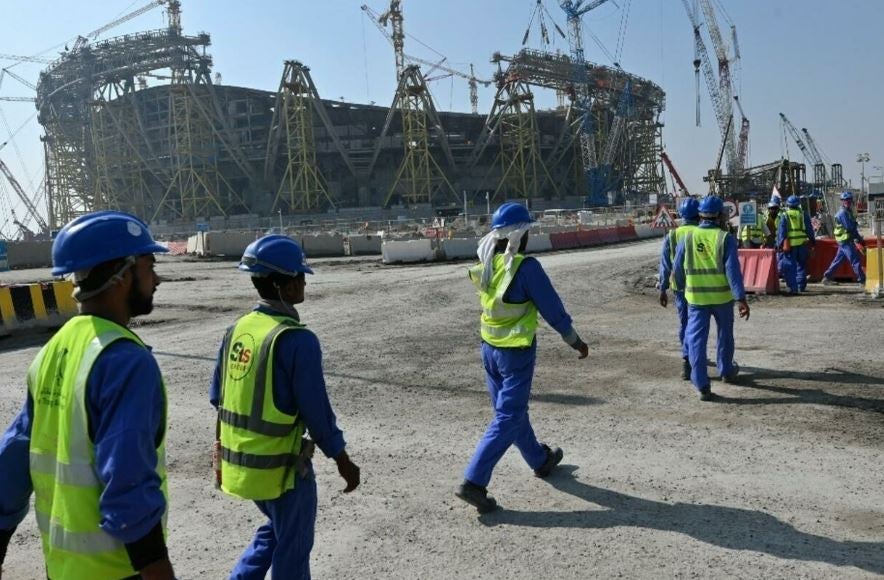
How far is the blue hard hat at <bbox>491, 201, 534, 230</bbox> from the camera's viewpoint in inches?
179

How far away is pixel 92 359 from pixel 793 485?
4287 mm

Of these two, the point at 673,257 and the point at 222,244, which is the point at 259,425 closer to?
the point at 673,257

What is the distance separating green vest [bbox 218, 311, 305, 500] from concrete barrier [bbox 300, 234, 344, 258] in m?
29.0

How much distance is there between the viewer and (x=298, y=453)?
2.88 m

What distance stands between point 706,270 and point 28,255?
33381 mm

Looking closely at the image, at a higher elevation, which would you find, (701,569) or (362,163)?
(362,163)

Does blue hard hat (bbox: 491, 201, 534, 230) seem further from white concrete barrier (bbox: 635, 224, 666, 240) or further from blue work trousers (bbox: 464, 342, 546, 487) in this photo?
white concrete barrier (bbox: 635, 224, 666, 240)

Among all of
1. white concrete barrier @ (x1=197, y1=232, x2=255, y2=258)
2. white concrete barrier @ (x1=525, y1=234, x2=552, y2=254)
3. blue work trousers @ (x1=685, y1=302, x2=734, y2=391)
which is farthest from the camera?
white concrete barrier @ (x1=197, y1=232, x2=255, y2=258)

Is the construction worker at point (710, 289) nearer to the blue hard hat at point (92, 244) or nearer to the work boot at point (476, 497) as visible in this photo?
the work boot at point (476, 497)

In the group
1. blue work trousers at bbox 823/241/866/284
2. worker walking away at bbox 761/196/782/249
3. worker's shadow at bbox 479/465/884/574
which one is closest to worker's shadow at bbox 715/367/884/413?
worker's shadow at bbox 479/465/884/574

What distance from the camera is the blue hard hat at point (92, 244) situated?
1957mm

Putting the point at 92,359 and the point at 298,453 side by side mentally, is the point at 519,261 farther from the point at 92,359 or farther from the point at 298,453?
the point at 92,359

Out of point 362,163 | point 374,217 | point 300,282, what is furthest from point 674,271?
point 362,163

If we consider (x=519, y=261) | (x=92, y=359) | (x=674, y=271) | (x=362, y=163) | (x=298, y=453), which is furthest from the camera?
(x=362, y=163)
